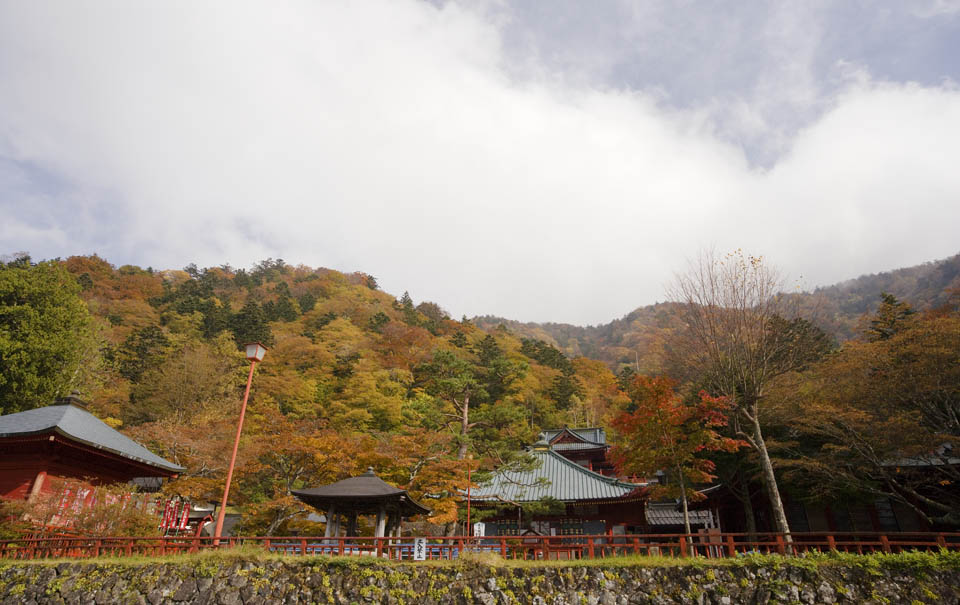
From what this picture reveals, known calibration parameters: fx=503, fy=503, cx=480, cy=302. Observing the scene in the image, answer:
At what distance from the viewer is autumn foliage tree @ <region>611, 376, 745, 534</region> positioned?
15844 mm

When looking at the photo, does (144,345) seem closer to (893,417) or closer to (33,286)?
(33,286)

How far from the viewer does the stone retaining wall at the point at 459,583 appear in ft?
35.7

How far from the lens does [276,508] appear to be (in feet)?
58.6

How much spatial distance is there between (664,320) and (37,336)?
47142mm

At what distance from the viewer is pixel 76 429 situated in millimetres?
14125

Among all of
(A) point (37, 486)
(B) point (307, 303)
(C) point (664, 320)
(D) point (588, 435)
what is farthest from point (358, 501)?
(B) point (307, 303)

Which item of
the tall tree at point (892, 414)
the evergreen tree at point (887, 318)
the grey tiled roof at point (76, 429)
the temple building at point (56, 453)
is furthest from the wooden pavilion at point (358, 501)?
the evergreen tree at point (887, 318)

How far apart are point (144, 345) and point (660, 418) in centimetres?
3531

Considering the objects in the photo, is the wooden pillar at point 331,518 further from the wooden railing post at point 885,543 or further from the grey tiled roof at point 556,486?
the wooden railing post at point 885,543

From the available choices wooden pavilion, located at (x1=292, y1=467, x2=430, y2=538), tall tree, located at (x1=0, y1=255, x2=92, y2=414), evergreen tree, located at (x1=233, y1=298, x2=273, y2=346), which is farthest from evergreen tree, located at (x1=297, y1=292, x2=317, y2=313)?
wooden pavilion, located at (x1=292, y1=467, x2=430, y2=538)

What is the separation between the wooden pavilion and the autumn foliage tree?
7531 millimetres

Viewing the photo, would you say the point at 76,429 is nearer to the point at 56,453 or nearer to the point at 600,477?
the point at 56,453

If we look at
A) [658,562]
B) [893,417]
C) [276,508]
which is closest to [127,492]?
Result: [276,508]

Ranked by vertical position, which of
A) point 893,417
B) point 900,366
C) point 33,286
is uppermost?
point 33,286
